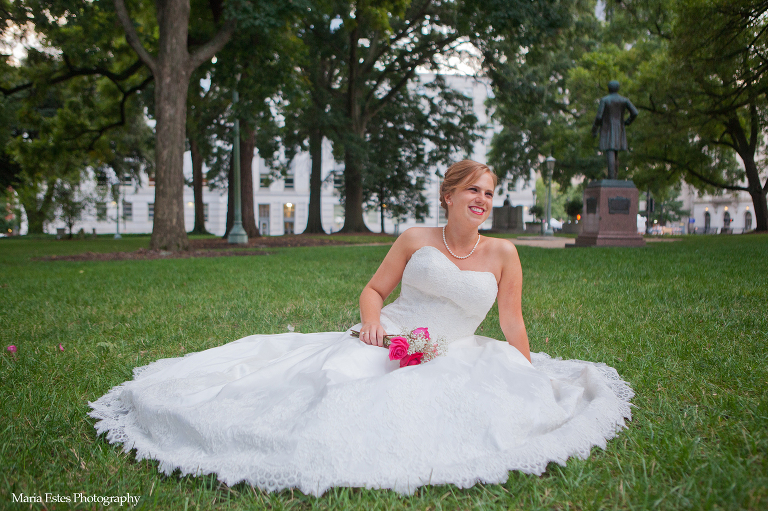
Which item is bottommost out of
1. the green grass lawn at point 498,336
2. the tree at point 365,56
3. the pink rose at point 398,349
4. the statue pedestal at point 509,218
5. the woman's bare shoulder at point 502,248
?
the green grass lawn at point 498,336

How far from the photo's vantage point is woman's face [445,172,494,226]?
3.10 m

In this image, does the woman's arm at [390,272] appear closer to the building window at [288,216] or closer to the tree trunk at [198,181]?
the tree trunk at [198,181]

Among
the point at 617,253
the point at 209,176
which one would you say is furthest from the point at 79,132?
the point at 617,253

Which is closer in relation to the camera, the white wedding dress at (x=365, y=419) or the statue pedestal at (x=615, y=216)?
the white wedding dress at (x=365, y=419)

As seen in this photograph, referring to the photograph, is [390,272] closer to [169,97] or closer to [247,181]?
[169,97]

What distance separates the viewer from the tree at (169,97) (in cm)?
1362

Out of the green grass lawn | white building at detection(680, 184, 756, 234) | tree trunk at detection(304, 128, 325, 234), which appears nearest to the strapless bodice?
the green grass lawn

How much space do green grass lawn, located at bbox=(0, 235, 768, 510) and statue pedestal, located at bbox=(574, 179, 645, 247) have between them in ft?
18.8

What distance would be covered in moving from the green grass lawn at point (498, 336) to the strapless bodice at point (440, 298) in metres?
1.05

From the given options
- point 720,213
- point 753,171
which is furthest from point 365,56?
point 720,213

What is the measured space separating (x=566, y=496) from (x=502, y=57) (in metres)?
23.9

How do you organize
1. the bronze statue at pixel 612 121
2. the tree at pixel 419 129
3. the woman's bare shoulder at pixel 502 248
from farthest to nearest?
the tree at pixel 419 129, the bronze statue at pixel 612 121, the woman's bare shoulder at pixel 502 248

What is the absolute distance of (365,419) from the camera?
2.17 meters

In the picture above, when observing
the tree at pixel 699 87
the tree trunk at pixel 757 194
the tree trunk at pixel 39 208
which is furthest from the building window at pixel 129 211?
the tree trunk at pixel 757 194
